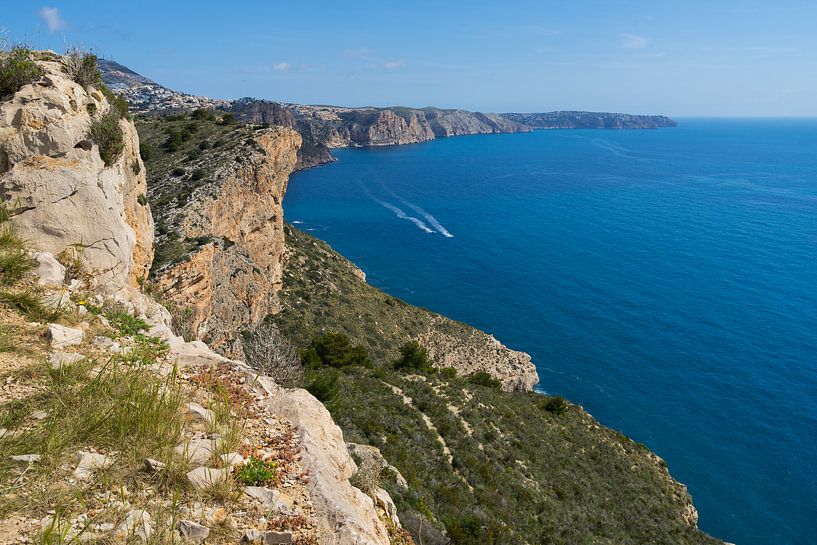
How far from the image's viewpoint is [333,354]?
1142 inches

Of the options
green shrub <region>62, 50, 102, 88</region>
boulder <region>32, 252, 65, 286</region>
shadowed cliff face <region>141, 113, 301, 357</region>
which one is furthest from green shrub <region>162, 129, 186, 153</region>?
boulder <region>32, 252, 65, 286</region>

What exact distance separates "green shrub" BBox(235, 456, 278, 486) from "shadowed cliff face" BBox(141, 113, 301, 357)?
1889 cm

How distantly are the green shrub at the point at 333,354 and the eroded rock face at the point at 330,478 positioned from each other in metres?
19.0

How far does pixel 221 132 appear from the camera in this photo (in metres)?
43.5

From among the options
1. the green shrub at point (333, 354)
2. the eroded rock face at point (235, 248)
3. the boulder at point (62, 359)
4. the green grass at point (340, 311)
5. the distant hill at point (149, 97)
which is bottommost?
the green grass at point (340, 311)

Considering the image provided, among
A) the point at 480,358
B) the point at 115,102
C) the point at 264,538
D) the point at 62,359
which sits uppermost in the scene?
the point at 115,102

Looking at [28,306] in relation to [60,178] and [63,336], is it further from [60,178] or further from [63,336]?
[60,178]

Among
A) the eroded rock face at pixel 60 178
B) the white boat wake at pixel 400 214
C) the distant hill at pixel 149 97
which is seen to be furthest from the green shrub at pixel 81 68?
the distant hill at pixel 149 97

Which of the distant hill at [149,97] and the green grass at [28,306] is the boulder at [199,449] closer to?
the green grass at [28,306]

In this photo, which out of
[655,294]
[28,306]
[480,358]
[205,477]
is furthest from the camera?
[655,294]

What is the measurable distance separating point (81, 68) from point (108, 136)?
6.25 ft

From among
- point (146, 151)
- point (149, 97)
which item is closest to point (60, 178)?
point (146, 151)

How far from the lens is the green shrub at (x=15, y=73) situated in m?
10.1

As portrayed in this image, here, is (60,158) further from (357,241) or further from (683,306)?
(357,241)
